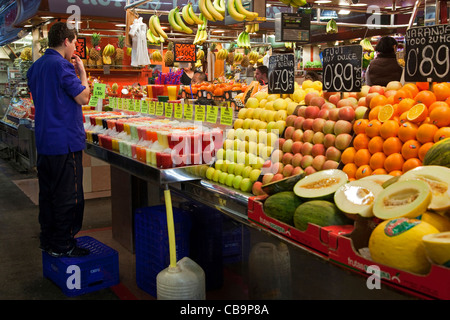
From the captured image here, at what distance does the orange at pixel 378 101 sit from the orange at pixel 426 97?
0.21 metres

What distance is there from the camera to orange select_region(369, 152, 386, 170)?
2432 millimetres

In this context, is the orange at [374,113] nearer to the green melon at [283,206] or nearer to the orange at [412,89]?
the orange at [412,89]

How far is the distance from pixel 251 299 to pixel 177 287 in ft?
1.57

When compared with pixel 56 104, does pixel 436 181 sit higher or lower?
lower

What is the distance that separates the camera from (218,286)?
378cm

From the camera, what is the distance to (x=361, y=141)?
8.34 ft

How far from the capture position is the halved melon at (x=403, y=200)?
1.71 m

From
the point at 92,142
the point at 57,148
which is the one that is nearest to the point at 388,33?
the point at 92,142

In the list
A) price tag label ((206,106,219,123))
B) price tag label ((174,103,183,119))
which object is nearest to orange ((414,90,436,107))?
price tag label ((206,106,219,123))

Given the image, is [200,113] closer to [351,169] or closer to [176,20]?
[351,169]

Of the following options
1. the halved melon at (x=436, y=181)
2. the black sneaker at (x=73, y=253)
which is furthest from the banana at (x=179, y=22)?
the halved melon at (x=436, y=181)

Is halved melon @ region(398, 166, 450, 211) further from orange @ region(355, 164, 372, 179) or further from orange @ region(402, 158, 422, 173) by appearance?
orange @ region(355, 164, 372, 179)

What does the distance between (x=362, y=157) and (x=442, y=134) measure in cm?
43

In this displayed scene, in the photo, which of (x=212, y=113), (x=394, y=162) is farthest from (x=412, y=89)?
(x=212, y=113)
